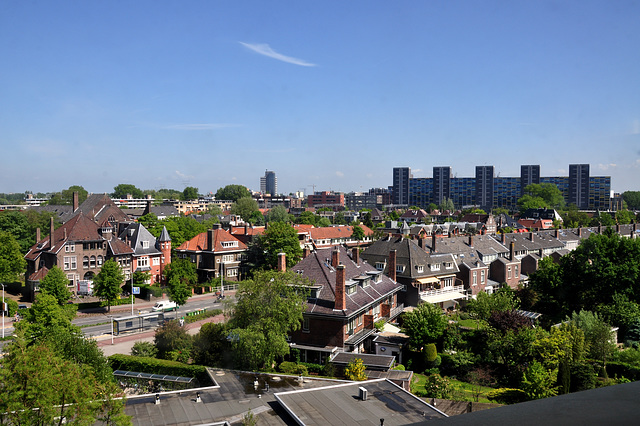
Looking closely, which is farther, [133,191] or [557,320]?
[133,191]

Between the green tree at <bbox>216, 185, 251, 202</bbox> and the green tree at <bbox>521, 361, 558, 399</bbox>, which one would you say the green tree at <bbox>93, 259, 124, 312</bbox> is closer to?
the green tree at <bbox>521, 361, 558, 399</bbox>

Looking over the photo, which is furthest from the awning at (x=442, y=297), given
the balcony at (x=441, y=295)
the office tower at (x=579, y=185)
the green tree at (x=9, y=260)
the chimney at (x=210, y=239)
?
the office tower at (x=579, y=185)

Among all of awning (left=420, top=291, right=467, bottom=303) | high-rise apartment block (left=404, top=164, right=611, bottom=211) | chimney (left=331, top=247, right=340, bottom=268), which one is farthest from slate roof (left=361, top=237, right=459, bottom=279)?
high-rise apartment block (left=404, top=164, right=611, bottom=211)

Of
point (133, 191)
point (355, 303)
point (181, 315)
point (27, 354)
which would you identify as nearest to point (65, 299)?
point (181, 315)

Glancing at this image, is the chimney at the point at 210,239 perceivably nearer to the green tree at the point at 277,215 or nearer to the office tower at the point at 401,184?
the green tree at the point at 277,215

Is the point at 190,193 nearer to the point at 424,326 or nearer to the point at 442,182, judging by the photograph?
the point at 442,182

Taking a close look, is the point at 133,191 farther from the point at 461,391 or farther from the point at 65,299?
the point at 461,391
